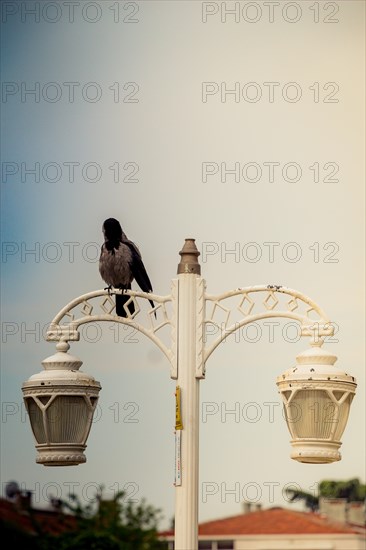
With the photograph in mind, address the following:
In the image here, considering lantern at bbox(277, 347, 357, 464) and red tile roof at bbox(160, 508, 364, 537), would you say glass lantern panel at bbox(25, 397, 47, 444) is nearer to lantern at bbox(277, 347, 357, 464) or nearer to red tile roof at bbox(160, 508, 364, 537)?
lantern at bbox(277, 347, 357, 464)

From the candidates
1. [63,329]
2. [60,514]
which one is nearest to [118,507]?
[60,514]

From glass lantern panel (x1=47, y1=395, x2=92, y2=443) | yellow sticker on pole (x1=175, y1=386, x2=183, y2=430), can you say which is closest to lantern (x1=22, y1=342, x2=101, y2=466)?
glass lantern panel (x1=47, y1=395, x2=92, y2=443)

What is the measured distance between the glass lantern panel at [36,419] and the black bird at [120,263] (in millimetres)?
2254

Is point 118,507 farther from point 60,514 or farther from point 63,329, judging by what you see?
point 63,329

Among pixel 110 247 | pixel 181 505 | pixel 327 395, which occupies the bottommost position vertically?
pixel 181 505

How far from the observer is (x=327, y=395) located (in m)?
11.5

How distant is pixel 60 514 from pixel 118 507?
182 inches

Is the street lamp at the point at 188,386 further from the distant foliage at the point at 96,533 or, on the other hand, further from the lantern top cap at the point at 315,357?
the distant foliage at the point at 96,533

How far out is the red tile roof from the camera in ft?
222

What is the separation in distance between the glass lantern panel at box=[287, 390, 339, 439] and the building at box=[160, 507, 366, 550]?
175ft

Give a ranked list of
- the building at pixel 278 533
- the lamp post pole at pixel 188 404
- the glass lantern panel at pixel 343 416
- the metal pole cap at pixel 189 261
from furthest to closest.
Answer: the building at pixel 278 533 → the glass lantern panel at pixel 343 416 → the metal pole cap at pixel 189 261 → the lamp post pole at pixel 188 404

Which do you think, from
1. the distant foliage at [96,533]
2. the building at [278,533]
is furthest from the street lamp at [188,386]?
the building at [278,533]

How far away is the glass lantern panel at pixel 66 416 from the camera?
1171 cm

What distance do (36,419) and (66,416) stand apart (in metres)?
0.24
